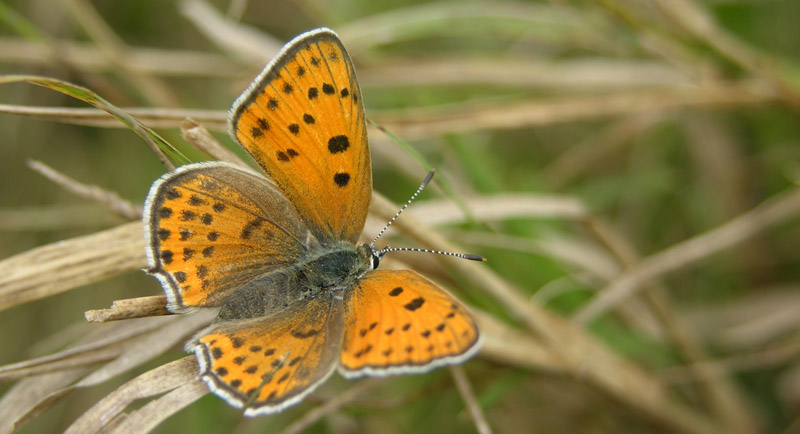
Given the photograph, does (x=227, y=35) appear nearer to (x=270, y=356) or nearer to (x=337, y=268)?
(x=337, y=268)

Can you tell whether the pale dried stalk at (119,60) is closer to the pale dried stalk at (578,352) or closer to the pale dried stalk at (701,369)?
the pale dried stalk at (578,352)

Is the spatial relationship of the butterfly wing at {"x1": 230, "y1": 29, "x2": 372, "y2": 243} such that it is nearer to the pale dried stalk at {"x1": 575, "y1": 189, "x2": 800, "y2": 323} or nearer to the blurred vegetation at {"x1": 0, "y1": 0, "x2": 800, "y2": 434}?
the blurred vegetation at {"x1": 0, "y1": 0, "x2": 800, "y2": 434}

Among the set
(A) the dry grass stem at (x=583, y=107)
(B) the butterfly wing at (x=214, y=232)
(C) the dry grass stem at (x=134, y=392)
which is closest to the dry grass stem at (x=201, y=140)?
(B) the butterfly wing at (x=214, y=232)

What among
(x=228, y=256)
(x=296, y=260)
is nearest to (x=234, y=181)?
(x=228, y=256)

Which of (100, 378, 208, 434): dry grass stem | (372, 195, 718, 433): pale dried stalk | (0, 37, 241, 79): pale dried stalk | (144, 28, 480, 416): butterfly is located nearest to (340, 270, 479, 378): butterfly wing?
(144, 28, 480, 416): butterfly

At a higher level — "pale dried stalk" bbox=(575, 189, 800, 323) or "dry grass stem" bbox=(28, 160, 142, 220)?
"pale dried stalk" bbox=(575, 189, 800, 323)

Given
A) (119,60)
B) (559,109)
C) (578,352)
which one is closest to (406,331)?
(578,352)
